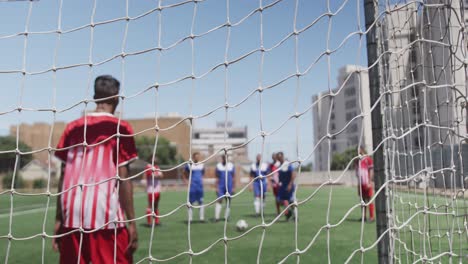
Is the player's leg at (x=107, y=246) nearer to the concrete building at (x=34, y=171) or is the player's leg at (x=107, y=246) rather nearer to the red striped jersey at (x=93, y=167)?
the red striped jersey at (x=93, y=167)

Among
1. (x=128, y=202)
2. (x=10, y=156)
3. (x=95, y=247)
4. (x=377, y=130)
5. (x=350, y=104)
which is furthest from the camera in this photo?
(x=350, y=104)

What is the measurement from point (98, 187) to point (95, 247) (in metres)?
0.31

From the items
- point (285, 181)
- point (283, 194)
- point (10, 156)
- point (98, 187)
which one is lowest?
point (283, 194)

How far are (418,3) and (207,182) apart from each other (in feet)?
91.7

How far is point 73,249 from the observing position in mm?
2271

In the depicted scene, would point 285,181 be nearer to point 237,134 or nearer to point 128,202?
point 128,202

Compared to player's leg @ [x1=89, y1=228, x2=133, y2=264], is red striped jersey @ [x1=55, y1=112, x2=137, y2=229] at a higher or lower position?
higher

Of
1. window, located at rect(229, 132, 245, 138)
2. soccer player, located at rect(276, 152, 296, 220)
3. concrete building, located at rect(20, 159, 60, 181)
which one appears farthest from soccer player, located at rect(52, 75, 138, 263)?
window, located at rect(229, 132, 245, 138)

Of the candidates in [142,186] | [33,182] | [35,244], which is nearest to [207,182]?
[142,186]

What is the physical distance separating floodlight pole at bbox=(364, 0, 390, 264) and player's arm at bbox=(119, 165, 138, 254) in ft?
4.15

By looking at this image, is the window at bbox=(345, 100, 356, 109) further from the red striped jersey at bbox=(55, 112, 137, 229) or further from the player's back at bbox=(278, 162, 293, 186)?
the red striped jersey at bbox=(55, 112, 137, 229)

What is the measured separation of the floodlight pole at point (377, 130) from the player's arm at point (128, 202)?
1264 mm

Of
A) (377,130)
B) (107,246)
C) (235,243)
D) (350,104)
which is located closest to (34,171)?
(235,243)

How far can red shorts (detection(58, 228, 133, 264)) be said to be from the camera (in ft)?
7.30
